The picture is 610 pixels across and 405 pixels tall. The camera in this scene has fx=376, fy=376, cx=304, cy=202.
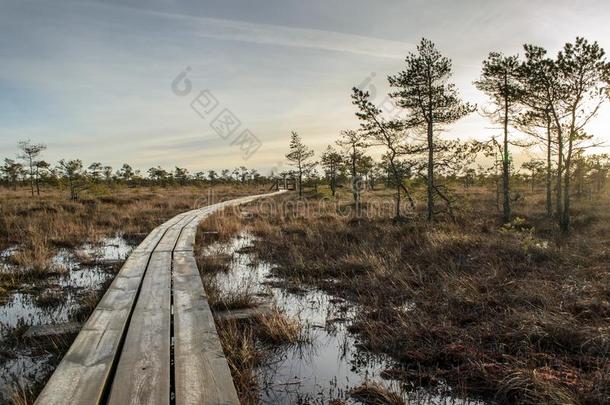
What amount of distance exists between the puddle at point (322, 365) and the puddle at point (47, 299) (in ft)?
7.64

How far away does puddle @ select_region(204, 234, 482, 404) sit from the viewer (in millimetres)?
3469

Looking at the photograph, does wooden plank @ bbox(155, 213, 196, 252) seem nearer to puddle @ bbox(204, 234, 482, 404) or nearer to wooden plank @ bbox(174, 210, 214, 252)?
wooden plank @ bbox(174, 210, 214, 252)

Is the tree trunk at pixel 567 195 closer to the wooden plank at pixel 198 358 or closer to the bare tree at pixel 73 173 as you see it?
the wooden plank at pixel 198 358

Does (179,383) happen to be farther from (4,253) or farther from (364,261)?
(4,253)

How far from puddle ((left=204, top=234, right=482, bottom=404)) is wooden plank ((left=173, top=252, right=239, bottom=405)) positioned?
0.56 metres

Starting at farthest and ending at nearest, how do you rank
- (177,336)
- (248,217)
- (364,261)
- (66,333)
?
(248,217) → (364,261) → (66,333) → (177,336)

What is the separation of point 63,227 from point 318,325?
11.7m

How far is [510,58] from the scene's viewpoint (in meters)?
15.8

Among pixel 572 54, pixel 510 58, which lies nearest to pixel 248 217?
pixel 510 58

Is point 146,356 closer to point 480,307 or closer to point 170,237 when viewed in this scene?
point 480,307

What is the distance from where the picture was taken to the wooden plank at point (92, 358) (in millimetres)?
2787

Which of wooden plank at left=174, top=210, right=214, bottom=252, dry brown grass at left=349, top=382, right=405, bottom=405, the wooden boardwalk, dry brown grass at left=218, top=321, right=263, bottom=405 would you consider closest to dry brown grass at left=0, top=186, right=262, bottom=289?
wooden plank at left=174, top=210, right=214, bottom=252

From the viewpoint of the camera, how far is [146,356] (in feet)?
11.3

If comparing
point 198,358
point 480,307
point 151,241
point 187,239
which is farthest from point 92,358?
point 187,239
